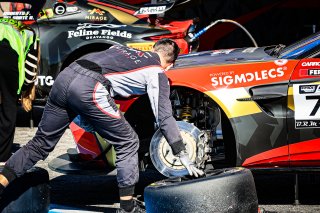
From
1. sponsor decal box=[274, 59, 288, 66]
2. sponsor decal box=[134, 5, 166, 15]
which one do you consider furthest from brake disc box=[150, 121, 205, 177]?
sponsor decal box=[134, 5, 166, 15]

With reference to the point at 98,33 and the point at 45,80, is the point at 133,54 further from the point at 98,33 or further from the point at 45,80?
the point at 45,80

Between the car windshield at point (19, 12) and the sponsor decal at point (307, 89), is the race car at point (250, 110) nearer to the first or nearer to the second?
the sponsor decal at point (307, 89)

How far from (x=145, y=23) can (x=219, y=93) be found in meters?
3.90

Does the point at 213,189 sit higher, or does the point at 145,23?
the point at 145,23

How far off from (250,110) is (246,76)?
0.87 feet

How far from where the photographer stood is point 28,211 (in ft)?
20.2

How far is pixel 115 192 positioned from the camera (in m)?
7.36

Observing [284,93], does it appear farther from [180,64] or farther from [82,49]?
[82,49]

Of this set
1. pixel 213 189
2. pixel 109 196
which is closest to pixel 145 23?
pixel 109 196

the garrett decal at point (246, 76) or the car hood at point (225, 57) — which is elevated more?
the car hood at point (225, 57)

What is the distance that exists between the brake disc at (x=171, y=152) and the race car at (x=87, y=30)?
3461 millimetres

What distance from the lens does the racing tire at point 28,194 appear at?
19.9ft

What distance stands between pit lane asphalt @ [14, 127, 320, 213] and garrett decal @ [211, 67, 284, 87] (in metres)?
1.03

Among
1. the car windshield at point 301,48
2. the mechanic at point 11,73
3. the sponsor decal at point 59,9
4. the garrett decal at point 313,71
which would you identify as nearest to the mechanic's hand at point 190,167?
the garrett decal at point 313,71
